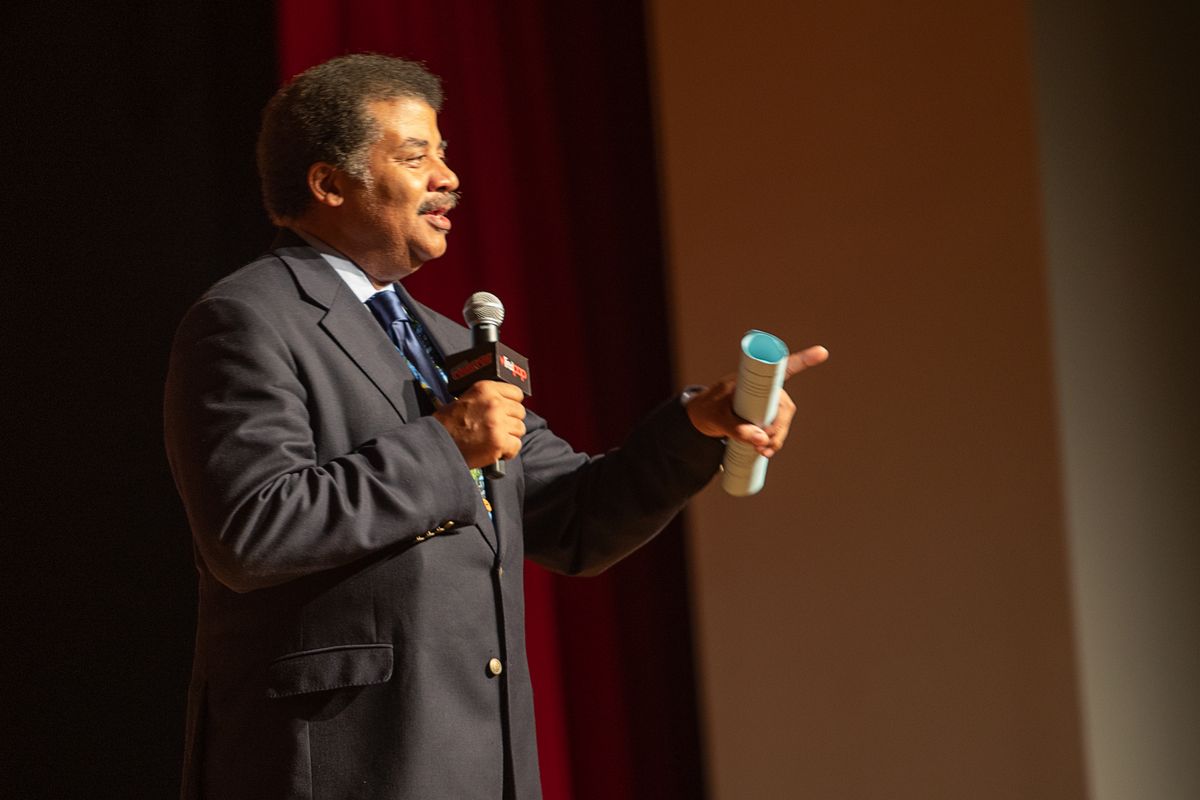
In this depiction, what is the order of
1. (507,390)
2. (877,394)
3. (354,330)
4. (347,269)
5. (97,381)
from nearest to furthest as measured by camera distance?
1. (507,390)
2. (354,330)
3. (347,269)
4. (97,381)
5. (877,394)

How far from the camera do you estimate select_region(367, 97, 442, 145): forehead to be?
1.87 m

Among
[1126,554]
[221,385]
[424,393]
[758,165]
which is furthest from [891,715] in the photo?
[221,385]

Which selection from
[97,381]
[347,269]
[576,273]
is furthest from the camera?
[576,273]

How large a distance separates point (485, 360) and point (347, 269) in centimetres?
34

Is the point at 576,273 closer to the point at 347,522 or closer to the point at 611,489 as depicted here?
the point at 611,489

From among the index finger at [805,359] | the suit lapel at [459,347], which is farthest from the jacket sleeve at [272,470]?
the index finger at [805,359]

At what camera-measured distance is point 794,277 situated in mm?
2736

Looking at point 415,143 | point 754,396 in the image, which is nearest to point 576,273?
point 415,143

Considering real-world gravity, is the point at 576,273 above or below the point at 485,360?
above

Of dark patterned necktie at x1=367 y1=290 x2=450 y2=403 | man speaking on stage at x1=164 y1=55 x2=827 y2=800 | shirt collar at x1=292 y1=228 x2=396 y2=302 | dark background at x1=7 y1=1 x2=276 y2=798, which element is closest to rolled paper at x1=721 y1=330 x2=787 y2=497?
man speaking on stage at x1=164 y1=55 x2=827 y2=800

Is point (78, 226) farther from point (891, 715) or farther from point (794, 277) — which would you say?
point (891, 715)

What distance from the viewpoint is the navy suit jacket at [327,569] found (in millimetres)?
1501

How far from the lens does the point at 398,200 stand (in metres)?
1.85

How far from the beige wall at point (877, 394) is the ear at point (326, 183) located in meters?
1.15
